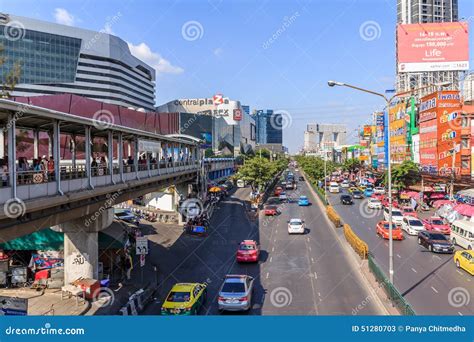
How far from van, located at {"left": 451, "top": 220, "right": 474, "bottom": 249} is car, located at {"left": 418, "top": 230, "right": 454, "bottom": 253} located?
81 cm

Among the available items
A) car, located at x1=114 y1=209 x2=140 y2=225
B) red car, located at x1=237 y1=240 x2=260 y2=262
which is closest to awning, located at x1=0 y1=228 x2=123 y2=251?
red car, located at x1=237 y1=240 x2=260 y2=262

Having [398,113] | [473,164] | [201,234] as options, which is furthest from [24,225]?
[398,113]

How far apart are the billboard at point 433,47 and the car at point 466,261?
28.3 metres

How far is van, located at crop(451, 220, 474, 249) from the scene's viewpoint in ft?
79.0

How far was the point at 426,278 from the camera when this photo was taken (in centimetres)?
1938

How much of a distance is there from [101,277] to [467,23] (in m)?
41.7
